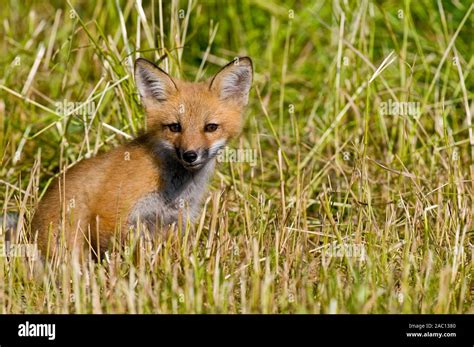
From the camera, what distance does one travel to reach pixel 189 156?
15.8 feet

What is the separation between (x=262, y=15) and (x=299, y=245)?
396cm

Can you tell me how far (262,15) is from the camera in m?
8.20

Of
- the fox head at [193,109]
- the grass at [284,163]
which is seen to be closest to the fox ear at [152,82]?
the fox head at [193,109]

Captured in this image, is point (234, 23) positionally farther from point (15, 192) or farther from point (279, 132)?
point (15, 192)

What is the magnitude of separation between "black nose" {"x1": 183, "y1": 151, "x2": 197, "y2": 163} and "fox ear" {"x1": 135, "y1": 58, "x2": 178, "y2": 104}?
0.53m

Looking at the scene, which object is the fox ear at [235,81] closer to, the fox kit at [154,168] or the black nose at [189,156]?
the fox kit at [154,168]

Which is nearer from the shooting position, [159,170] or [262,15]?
[159,170]

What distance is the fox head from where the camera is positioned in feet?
16.1

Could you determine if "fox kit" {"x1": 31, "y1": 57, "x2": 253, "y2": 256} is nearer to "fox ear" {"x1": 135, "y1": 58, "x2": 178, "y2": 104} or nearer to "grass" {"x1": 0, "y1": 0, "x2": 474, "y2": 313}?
"fox ear" {"x1": 135, "y1": 58, "x2": 178, "y2": 104}

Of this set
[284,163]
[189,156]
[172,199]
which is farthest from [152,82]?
[284,163]

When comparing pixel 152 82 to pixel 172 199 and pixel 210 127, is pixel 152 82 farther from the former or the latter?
pixel 172 199

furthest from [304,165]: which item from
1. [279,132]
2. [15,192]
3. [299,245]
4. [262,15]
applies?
[262,15]

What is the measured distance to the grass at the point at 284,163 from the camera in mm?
4172

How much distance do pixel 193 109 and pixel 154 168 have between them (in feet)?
1.46
